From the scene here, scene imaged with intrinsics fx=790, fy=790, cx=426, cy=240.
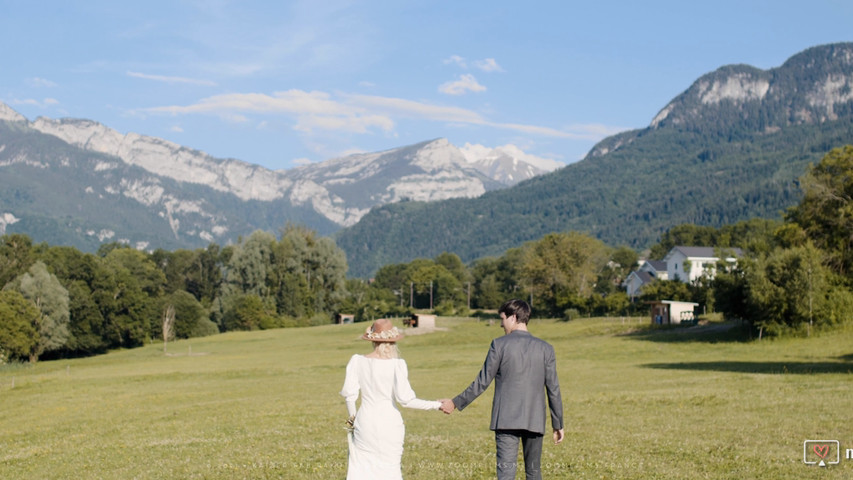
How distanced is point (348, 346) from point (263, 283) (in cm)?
5142

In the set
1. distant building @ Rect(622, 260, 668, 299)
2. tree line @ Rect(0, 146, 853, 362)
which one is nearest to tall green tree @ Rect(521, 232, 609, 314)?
tree line @ Rect(0, 146, 853, 362)

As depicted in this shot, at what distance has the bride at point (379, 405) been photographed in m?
9.55

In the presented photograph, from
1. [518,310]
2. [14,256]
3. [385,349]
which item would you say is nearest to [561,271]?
[14,256]

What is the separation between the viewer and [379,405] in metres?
9.62

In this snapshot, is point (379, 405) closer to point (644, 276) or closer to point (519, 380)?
point (519, 380)

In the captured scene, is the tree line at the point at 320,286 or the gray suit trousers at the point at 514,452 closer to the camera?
the gray suit trousers at the point at 514,452

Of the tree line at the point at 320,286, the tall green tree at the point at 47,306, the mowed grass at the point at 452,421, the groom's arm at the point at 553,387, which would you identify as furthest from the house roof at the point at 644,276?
the groom's arm at the point at 553,387

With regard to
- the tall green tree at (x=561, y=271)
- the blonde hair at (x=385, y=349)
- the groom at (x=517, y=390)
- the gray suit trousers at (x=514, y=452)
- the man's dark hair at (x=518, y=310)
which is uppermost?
the tall green tree at (x=561, y=271)

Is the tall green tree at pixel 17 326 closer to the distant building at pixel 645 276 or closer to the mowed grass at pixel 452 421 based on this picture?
the mowed grass at pixel 452 421

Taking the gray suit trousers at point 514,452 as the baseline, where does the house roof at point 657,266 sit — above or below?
above

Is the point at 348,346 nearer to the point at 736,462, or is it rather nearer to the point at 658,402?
the point at 658,402

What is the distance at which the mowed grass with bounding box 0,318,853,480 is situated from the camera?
1448cm

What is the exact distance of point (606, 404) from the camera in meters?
25.2

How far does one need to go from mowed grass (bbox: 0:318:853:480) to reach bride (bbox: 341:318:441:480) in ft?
13.2
